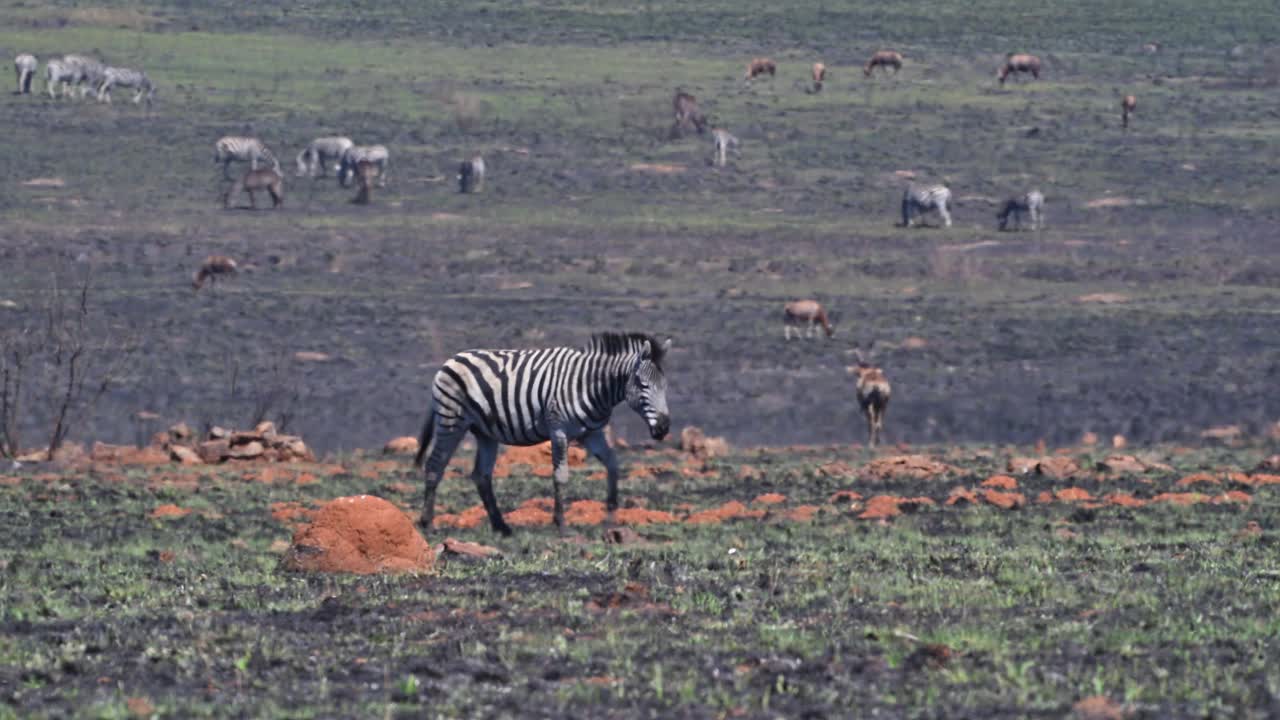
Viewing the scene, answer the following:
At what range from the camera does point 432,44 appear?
6806 centimetres

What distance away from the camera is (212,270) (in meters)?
40.7

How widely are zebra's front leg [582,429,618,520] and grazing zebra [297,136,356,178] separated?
116 ft

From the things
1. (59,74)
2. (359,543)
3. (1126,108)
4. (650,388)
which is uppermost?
(650,388)

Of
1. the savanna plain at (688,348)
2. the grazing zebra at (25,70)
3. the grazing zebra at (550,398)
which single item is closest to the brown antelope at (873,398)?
the savanna plain at (688,348)

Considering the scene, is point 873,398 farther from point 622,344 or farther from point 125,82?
point 125,82

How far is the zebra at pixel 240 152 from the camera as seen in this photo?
52000 mm

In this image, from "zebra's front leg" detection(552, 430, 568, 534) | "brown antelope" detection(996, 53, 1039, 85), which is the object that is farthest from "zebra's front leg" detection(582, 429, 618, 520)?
"brown antelope" detection(996, 53, 1039, 85)

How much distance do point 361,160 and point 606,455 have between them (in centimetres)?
3426

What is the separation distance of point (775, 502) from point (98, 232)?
2668 cm

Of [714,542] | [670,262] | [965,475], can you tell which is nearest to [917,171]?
[670,262]

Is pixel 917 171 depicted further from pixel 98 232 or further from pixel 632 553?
pixel 632 553

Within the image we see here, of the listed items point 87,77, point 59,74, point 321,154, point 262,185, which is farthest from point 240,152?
point 59,74

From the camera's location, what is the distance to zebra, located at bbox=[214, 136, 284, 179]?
52.0 metres

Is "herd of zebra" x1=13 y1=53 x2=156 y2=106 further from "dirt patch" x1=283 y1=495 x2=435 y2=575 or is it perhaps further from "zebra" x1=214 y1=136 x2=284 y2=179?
"dirt patch" x1=283 y1=495 x2=435 y2=575
